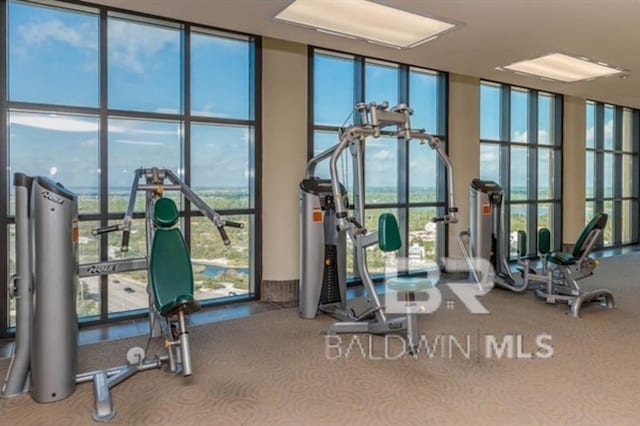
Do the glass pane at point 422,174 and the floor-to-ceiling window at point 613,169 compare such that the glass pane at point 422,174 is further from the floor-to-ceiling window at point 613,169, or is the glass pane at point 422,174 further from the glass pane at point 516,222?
the floor-to-ceiling window at point 613,169

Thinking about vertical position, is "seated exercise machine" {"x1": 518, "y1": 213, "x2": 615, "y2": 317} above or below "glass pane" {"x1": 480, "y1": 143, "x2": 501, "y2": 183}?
below

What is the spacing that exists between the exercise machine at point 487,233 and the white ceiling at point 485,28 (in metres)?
1.63

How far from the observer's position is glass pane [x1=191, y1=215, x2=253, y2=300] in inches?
190

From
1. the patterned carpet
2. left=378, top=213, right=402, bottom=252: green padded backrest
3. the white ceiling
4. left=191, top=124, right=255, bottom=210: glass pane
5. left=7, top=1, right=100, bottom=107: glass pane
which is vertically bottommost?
the patterned carpet

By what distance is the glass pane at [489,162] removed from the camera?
23.1 ft

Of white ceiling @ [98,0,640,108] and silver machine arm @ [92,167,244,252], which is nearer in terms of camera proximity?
silver machine arm @ [92,167,244,252]

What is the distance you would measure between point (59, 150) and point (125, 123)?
631 mm

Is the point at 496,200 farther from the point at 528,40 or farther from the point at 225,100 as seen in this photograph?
the point at 225,100

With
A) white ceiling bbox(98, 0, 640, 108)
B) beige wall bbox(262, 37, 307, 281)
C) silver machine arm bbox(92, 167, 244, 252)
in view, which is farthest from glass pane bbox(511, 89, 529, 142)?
silver machine arm bbox(92, 167, 244, 252)

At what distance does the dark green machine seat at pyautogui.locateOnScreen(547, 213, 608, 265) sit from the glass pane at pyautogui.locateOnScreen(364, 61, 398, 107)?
A: 2.76 metres

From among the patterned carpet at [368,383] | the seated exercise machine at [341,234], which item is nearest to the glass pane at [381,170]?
the seated exercise machine at [341,234]

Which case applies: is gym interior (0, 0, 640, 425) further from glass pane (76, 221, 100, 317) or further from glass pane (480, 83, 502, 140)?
glass pane (480, 83, 502, 140)

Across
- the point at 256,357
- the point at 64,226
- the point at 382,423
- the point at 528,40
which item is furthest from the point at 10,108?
the point at 528,40

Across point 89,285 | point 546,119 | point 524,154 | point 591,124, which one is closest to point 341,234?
point 89,285
